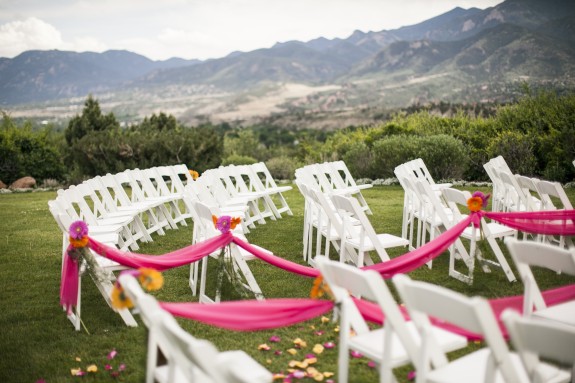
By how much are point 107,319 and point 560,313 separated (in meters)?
3.76

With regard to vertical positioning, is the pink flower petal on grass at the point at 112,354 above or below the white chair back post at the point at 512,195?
below

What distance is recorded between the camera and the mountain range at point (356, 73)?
60.1 metres

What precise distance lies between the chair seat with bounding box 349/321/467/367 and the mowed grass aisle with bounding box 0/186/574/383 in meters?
0.67

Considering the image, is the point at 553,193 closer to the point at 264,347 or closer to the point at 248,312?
the point at 264,347

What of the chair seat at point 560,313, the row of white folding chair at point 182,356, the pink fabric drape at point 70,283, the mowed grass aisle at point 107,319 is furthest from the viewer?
the pink fabric drape at point 70,283

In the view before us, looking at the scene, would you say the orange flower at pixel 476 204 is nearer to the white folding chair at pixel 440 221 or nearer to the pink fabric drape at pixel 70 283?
the white folding chair at pixel 440 221

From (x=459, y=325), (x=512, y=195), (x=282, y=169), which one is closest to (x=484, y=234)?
(x=512, y=195)

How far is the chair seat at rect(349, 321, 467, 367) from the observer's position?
9.62 ft

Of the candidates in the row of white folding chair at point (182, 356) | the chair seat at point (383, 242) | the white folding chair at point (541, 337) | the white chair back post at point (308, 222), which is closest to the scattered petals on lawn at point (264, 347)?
the row of white folding chair at point (182, 356)

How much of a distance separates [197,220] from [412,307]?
3.67 metres

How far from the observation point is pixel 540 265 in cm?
305

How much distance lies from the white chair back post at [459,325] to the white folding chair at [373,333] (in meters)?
0.08

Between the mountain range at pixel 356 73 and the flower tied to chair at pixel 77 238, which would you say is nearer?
the flower tied to chair at pixel 77 238

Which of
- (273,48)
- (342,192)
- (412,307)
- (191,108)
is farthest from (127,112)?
(412,307)
